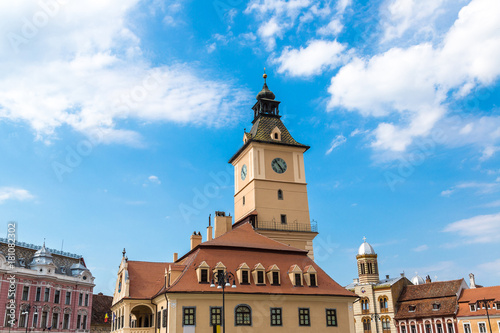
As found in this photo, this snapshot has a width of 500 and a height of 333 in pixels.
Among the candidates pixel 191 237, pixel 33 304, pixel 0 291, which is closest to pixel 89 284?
pixel 33 304

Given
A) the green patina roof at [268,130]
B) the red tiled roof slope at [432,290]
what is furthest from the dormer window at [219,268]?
the red tiled roof slope at [432,290]

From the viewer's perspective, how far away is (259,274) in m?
37.2

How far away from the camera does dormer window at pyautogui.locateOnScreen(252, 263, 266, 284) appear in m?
36.9

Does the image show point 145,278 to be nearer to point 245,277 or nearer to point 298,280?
point 245,277

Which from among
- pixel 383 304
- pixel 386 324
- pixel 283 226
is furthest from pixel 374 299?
pixel 283 226

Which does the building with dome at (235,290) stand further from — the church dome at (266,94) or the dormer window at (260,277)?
the church dome at (266,94)

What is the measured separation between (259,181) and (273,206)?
10.6 feet

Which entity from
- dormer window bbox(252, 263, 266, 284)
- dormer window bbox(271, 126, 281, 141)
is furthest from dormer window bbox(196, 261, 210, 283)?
dormer window bbox(271, 126, 281, 141)

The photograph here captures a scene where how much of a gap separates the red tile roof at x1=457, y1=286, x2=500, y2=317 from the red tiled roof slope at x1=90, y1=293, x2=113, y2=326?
56.9m

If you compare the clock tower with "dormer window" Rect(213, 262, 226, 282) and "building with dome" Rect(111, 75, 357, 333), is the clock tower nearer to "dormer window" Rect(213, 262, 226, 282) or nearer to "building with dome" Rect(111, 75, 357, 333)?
"building with dome" Rect(111, 75, 357, 333)

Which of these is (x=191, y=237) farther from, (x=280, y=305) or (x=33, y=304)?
(x=33, y=304)

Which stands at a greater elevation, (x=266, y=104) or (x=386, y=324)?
(x=266, y=104)

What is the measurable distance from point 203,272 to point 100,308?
2131 inches

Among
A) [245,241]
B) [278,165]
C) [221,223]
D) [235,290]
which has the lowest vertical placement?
[235,290]
